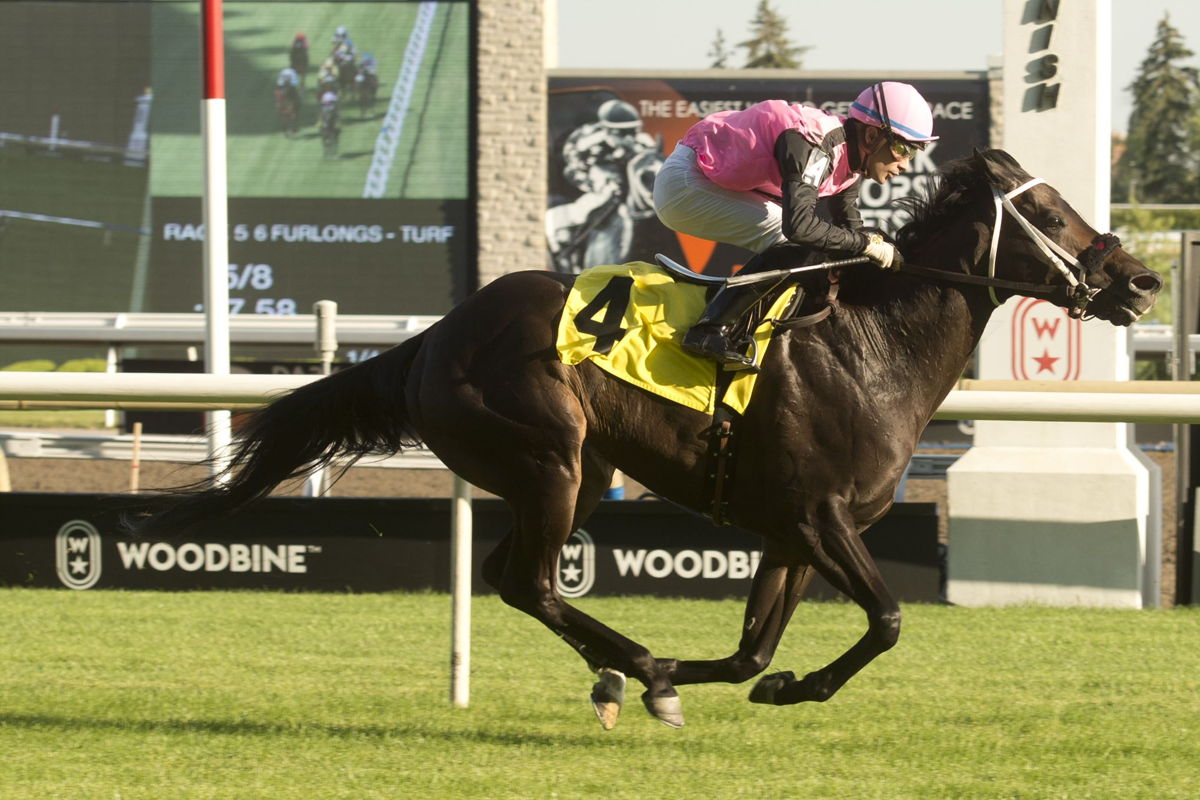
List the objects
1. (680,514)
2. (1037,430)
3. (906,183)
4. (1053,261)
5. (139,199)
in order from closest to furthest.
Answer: (1053,261) < (680,514) < (1037,430) < (906,183) < (139,199)

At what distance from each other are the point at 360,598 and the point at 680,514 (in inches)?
56.8

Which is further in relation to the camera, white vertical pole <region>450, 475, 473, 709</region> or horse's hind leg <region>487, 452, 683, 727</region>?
white vertical pole <region>450, 475, 473, 709</region>

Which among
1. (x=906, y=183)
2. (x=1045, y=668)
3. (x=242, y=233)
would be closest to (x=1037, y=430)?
(x=1045, y=668)

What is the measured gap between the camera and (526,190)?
79.5ft

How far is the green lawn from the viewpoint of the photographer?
4074mm

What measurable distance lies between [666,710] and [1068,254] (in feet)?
5.44

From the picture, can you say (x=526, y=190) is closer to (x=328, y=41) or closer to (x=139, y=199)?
(x=328, y=41)

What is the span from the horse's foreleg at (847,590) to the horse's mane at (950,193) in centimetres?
86

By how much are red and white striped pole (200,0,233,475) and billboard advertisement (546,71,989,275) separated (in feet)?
49.9

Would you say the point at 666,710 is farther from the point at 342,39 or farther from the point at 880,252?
the point at 342,39

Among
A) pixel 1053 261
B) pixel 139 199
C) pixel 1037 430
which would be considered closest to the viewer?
pixel 1053 261

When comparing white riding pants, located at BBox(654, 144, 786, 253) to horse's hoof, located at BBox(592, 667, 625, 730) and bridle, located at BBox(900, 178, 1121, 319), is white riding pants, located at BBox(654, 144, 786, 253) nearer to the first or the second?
bridle, located at BBox(900, 178, 1121, 319)

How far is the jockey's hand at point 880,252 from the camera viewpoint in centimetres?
439

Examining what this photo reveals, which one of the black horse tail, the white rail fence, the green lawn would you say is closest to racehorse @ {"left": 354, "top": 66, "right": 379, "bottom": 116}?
the green lawn
